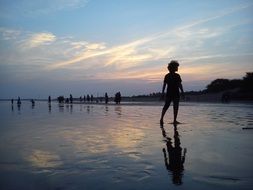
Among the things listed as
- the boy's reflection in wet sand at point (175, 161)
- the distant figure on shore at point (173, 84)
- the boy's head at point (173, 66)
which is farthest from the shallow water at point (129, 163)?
the boy's head at point (173, 66)

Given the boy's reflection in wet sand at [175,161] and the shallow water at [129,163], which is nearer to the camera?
the shallow water at [129,163]

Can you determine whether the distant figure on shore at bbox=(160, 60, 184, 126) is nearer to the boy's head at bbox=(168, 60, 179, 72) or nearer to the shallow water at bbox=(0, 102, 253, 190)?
the boy's head at bbox=(168, 60, 179, 72)

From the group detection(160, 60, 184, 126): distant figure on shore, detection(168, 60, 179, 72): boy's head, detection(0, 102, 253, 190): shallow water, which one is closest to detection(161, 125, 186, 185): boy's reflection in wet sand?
detection(0, 102, 253, 190): shallow water

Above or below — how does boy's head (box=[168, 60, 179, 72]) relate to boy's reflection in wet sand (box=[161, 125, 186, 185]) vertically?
above

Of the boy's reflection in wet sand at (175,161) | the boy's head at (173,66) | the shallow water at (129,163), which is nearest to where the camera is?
the shallow water at (129,163)

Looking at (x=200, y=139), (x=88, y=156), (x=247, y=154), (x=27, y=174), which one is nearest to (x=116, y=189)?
(x=27, y=174)

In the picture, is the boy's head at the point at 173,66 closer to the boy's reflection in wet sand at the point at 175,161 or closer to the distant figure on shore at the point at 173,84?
the distant figure on shore at the point at 173,84

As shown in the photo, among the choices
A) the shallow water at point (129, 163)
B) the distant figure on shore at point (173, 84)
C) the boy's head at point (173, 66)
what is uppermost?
the boy's head at point (173, 66)

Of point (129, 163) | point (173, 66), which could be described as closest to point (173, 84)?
point (173, 66)

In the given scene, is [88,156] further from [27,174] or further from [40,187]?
[40,187]

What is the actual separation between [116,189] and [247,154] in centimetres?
316

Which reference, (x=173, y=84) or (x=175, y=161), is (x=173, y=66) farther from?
(x=175, y=161)

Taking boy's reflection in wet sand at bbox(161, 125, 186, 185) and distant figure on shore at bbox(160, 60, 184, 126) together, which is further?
distant figure on shore at bbox(160, 60, 184, 126)

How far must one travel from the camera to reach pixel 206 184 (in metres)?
4.27
